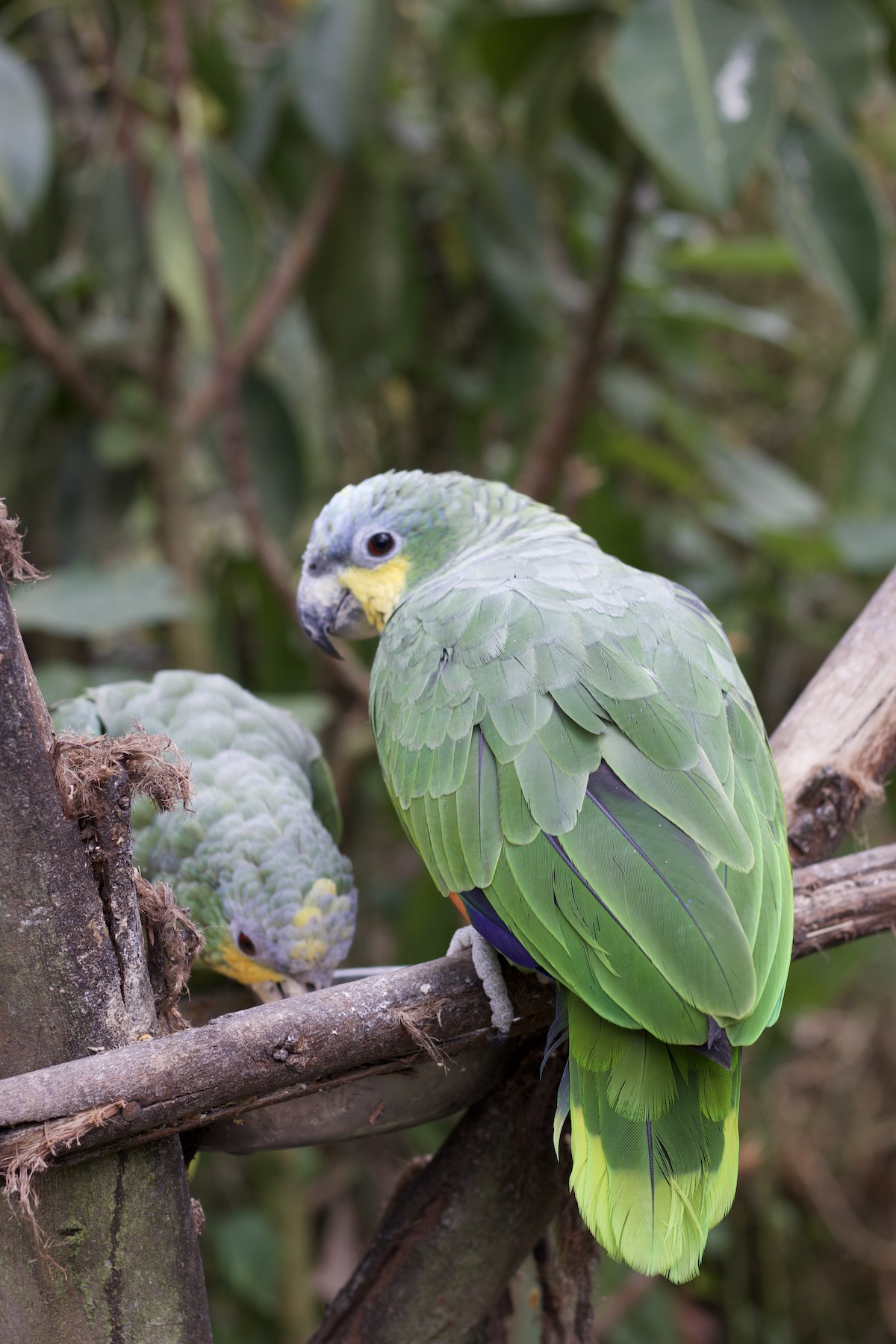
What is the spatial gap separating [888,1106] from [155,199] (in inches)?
127

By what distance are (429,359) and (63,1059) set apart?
2.49 metres

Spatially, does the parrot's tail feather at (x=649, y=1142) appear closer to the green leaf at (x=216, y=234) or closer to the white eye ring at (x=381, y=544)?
the white eye ring at (x=381, y=544)

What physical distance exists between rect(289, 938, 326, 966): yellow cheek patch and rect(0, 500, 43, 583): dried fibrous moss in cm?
52

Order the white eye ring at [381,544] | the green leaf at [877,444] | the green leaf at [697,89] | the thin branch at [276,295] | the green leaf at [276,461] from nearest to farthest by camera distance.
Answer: the white eye ring at [381,544] → the green leaf at [697,89] → the thin branch at [276,295] → the green leaf at [877,444] → the green leaf at [276,461]

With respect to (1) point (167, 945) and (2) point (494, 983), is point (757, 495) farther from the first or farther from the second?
(1) point (167, 945)

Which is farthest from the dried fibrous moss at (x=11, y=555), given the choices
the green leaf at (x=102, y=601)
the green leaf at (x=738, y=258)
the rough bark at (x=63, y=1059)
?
the green leaf at (x=738, y=258)

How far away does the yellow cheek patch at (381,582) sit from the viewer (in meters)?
1.40

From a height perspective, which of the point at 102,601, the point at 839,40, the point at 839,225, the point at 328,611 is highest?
the point at 839,40

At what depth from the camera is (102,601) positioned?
208 cm

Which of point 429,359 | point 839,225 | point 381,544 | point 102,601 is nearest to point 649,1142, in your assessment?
point 381,544

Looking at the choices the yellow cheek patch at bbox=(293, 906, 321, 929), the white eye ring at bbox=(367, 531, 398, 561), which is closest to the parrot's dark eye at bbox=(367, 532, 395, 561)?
the white eye ring at bbox=(367, 531, 398, 561)

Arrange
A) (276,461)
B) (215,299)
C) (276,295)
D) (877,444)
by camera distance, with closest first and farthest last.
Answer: (215,299) < (276,295) < (877,444) < (276,461)

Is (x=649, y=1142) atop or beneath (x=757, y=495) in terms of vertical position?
atop

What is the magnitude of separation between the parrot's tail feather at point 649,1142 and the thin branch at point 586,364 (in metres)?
1.61
